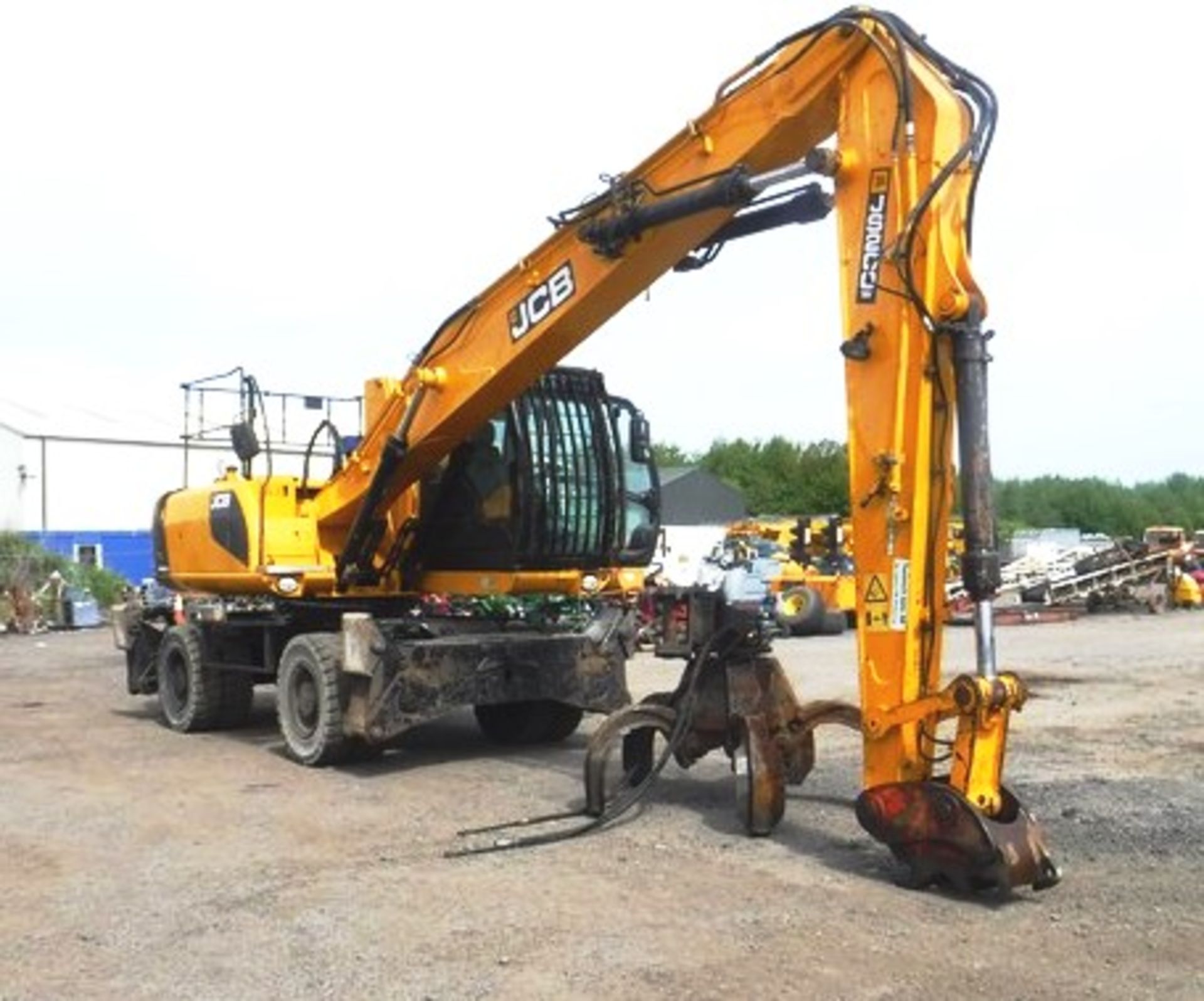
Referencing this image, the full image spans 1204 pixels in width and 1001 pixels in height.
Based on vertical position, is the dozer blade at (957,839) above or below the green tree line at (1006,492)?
below

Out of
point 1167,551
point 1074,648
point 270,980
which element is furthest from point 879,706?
point 1167,551

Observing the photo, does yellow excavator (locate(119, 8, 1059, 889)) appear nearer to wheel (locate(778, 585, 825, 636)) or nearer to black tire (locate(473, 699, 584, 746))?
black tire (locate(473, 699, 584, 746))

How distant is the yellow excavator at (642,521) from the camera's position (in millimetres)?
7406

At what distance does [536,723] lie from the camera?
12484mm

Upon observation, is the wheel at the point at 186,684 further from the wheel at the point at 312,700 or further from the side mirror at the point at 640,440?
the side mirror at the point at 640,440

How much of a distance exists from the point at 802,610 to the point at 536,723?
1462cm

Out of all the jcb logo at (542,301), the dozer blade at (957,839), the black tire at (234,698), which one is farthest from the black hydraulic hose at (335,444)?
the dozer blade at (957,839)

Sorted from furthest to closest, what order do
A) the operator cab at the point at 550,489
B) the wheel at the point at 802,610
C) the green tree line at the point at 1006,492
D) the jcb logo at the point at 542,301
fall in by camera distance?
the green tree line at the point at 1006,492
the wheel at the point at 802,610
the operator cab at the point at 550,489
the jcb logo at the point at 542,301

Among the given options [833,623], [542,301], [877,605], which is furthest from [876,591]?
[833,623]

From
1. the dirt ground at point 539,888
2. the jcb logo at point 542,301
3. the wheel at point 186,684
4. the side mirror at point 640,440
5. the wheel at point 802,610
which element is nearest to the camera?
the dirt ground at point 539,888

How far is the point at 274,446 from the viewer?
512 inches

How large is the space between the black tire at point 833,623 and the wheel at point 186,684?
50.2 ft

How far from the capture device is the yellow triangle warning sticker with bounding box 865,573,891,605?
7582 mm

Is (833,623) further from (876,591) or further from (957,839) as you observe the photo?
(957,839)
